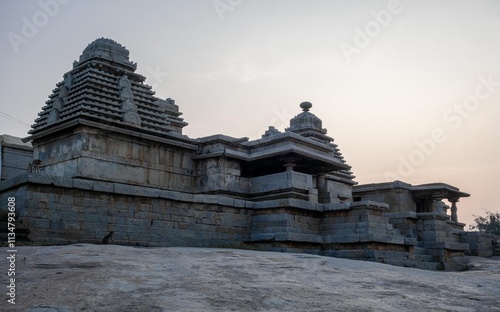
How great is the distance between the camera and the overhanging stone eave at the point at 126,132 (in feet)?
44.6

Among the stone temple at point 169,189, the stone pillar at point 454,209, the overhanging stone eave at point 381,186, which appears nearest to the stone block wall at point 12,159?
the stone temple at point 169,189

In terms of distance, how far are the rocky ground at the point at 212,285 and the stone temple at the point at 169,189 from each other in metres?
2.35

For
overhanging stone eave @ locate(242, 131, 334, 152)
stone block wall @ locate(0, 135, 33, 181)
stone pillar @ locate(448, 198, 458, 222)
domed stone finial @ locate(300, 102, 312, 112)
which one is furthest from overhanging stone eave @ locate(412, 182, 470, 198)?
stone block wall @ locate(0, 135, 33, 181)

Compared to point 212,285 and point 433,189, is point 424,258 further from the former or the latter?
point 212,285

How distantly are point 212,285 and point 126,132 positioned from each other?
9516 millimetres

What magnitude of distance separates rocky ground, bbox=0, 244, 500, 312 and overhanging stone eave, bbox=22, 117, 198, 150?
250 inches

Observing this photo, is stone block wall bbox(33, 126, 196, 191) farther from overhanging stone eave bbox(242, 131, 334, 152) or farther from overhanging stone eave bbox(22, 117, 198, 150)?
overhanging stone eave bbox(242, 131, 334, 152)

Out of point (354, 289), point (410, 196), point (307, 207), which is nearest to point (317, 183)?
point (307, 207)

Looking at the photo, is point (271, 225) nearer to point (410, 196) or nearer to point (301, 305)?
point (301, 305)

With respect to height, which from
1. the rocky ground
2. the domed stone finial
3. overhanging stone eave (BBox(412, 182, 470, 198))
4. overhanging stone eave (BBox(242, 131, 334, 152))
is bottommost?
the rocky ground

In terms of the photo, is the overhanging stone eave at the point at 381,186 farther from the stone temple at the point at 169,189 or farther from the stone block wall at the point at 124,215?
the stone block wall at the point at 124,215

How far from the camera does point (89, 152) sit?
44.1 ft

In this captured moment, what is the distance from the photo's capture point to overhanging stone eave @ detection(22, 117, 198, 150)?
1359 centimetres

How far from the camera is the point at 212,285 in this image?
551cm
